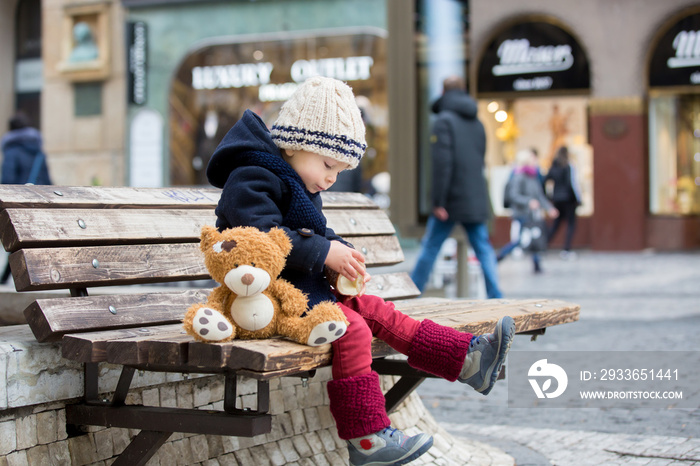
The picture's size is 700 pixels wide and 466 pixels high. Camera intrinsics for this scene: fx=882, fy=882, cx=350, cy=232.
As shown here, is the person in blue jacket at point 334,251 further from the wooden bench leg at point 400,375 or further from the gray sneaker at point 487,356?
the wooden bench leg at point 400,375

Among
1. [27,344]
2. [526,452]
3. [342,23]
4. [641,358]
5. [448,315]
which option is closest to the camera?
[27,344]

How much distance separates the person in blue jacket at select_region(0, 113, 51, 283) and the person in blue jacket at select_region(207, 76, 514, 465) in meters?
6.98

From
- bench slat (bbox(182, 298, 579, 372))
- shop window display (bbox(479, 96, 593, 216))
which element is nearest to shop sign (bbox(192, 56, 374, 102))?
shop window display (bbox(479, 96, 593, 216))

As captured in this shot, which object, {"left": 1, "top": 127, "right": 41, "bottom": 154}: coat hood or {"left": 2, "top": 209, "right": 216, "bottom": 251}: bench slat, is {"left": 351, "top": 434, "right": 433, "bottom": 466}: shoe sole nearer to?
{"left": 2, "top": 209, "right": 216, "bottom": 251}: bench slat

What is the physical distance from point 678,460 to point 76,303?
7.62 ft

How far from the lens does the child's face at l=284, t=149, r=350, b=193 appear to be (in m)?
2.56

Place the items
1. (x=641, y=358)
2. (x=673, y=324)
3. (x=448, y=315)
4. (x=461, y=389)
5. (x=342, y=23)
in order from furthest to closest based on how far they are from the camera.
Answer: (x=342, y=23)
(x=673, y=324)
(x=641, y=358)
(x=461, y=389)
(x=448, y=315)

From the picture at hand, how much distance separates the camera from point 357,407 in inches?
90.4

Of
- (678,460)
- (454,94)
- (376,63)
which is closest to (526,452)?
(678,460)

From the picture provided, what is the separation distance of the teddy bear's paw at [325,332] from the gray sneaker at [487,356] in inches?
18.4

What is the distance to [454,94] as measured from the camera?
748cm

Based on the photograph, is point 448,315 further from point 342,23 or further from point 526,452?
point 342,23

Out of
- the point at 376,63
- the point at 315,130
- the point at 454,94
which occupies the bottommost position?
the point at 315,130

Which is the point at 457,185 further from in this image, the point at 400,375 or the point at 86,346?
the point at 86,346
